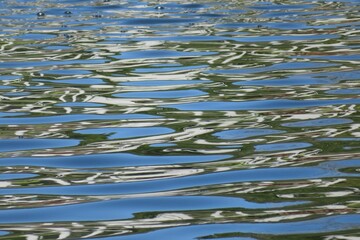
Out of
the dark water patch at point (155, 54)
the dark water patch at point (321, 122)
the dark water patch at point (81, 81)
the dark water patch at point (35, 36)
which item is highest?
the dark water patch at point (321, 122)

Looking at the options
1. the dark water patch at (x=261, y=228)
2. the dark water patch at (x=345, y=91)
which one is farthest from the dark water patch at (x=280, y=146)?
the dark water patch at (x=345, y=91)

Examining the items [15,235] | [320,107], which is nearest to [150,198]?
[15,235]

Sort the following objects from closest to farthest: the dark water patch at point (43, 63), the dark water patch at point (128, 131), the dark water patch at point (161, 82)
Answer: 1. the dark water patch at point (128, 131)
2. the dark water patch at point (161, 82)
3. the dark water patch at point (43, 63)

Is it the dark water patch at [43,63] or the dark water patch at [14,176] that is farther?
the dark water patch at [43,63]

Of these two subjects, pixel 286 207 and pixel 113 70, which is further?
pixel 113 70

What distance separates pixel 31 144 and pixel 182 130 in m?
0.74

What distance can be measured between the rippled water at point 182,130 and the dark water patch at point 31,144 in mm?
14

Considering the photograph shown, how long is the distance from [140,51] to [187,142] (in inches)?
130

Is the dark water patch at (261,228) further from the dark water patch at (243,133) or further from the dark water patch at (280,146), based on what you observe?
the dark water patch at (243,133)

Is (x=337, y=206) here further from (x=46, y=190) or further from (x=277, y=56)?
(x=277, y=56)

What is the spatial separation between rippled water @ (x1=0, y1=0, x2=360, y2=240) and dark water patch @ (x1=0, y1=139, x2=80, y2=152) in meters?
0.01

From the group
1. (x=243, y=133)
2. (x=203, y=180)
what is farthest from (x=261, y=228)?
(x=243, y=133)

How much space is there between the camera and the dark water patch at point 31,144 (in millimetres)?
5141

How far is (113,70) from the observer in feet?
24.6
